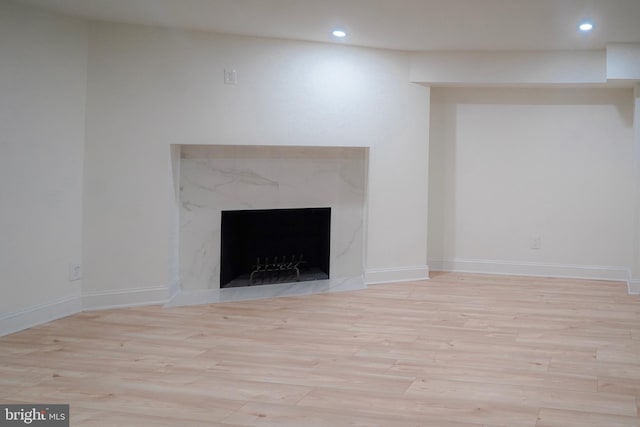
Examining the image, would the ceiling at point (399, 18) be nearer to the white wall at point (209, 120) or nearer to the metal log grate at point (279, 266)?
the white wall at point (209, 120)

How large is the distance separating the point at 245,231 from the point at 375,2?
2.40 meters

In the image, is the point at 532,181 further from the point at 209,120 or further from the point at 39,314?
the point at 39,314

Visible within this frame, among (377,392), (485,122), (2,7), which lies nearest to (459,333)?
(377,392)

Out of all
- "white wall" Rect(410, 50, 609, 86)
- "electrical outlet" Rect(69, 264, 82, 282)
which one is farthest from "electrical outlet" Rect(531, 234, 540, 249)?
"electrical outlet" Rect(69, 264, 82, 282)

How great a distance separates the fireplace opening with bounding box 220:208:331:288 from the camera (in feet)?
17.9

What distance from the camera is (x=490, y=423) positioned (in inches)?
103

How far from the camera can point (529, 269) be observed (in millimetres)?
6332

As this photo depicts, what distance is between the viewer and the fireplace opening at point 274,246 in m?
5.47

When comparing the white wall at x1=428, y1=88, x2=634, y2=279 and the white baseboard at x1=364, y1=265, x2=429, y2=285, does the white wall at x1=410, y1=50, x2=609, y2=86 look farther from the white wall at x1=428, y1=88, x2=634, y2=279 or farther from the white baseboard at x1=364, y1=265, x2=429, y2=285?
the white baseboard at x1=364, y1=265, x2=429, y2=285

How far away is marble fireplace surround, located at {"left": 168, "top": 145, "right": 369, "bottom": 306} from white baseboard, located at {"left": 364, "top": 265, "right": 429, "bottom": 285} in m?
0.12

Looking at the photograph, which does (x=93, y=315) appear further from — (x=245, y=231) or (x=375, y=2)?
(x=375, y=2)

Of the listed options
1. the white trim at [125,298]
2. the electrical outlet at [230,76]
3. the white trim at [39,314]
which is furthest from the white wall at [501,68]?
the white trim at [39,314]

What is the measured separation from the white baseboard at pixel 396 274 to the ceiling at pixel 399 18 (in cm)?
204

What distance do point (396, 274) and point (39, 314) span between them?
122 inches
